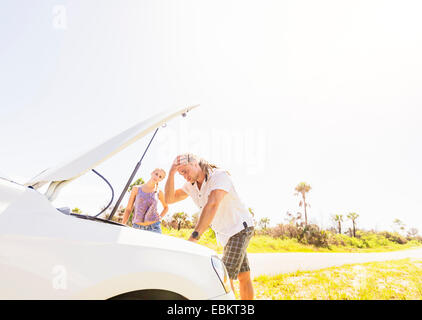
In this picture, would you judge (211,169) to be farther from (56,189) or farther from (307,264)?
(307,264)

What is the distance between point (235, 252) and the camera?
269 centimetres

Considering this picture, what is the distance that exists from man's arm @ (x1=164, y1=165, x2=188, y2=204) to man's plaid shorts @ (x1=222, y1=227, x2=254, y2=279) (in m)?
0.81

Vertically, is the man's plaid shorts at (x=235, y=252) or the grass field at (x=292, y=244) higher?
the man's plaid shorts at (x=235, y=252)

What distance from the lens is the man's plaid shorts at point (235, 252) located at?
2674 millimetres

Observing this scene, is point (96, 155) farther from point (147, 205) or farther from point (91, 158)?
point (147, 205)

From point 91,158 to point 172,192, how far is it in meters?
1.74

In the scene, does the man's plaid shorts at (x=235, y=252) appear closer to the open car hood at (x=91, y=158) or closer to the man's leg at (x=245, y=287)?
the man's leg at (x=245, y=287)

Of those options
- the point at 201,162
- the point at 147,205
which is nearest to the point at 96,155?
the point at 201,162

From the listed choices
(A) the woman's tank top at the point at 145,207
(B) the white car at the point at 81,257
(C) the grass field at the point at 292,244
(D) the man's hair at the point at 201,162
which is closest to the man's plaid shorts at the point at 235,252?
(D) the man's hair at the point at 201,162

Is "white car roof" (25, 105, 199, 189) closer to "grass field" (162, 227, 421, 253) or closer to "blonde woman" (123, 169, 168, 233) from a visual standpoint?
"blonde woman" (123, 169, 168, 233)

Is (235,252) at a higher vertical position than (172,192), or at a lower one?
lower

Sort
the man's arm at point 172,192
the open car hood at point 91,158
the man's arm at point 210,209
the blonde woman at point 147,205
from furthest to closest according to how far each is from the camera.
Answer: the blonde woman at point 147,205 → the man's arm at point 172,192 → the man's arm at point 210,209 → the open car hood at point 91,158

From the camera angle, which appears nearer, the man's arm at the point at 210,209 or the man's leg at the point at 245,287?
the man's arm at the point at 210,209
